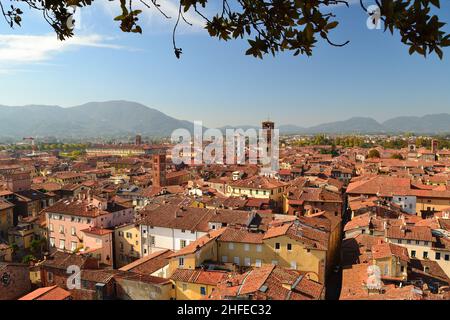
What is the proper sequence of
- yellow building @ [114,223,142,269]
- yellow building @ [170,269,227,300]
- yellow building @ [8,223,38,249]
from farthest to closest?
yellow building @ [8,223,38,249], yellow building @ [114,223,142,269], yellow building @ [170,269,227,300]

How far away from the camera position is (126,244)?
24.6 m

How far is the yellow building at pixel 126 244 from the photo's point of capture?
2400 centimetres

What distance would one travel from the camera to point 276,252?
18516 millimetres

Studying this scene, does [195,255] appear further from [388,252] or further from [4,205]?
[4,205]

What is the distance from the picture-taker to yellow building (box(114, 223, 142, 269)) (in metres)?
24.0

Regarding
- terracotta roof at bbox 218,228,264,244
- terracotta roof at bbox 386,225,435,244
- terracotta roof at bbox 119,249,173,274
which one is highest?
terracotta roof at bbox 218,228,264,244

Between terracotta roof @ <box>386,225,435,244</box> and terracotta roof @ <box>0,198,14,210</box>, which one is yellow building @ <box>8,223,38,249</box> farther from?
terracotta roof @ <box>386,225,435,244</box>

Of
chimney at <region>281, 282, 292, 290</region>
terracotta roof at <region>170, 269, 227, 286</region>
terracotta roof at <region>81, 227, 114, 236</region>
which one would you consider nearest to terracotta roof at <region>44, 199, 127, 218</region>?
terracotta roof at <region>81, 227, 114, 236</region>

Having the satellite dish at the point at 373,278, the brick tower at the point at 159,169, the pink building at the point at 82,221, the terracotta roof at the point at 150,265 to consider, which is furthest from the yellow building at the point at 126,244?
the brick tower at the point at 159,169

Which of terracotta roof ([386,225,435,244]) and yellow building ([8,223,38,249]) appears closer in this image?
terracotta roof ([386,225,435,244])

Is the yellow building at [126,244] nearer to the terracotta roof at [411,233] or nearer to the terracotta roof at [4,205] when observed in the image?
the terracotta roof at [4,205]

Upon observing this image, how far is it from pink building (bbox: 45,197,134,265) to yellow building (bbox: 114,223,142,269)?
0.53 m

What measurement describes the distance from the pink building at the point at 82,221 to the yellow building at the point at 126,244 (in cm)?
53
